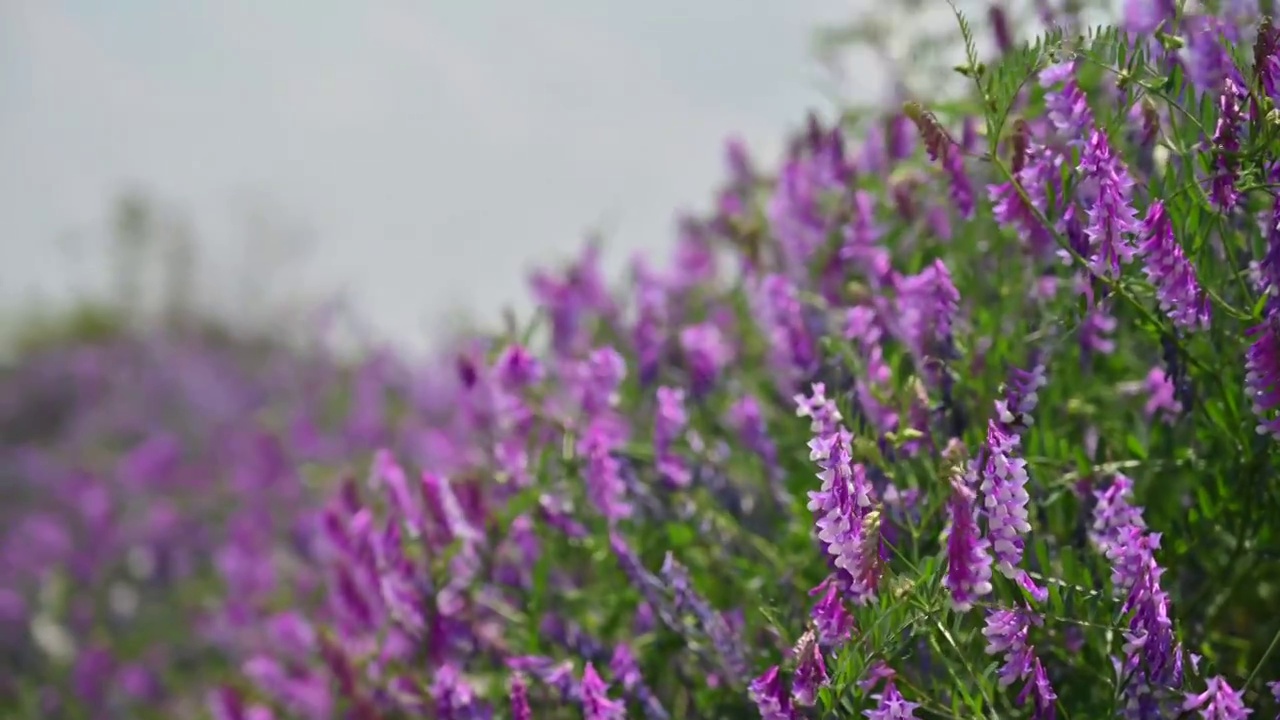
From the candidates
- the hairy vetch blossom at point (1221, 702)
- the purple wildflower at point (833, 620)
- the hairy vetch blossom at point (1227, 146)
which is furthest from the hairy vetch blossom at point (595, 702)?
the hairy vetch blossom at point (1227, 146)

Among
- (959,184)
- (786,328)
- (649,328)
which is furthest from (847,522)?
(649,328)

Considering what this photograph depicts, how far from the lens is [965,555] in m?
1.46

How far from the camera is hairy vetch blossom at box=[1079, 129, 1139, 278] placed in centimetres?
160

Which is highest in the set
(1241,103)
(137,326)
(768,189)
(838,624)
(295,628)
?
(1241,103)

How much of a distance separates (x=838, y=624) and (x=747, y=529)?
34.9 inches

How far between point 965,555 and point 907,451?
46 centimetres

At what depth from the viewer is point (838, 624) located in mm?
1576

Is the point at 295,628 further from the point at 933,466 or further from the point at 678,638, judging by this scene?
the point at 933,466

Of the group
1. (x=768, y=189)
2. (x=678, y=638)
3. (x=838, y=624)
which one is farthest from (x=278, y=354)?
(x=838, y=624)

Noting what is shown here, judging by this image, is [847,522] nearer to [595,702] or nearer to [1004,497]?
[1004,497]

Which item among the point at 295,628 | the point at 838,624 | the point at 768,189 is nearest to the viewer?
the point at 838,624

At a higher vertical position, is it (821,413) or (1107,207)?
(1107,207)

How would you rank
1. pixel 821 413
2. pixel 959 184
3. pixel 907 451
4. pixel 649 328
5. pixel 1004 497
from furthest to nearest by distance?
pixel 649 328 → pixel 959 184 → pixel 907 451 → pixel 821 413 → pixel 1004 497

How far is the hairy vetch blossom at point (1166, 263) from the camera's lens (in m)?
1.64
